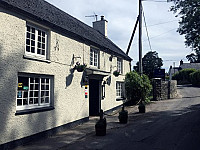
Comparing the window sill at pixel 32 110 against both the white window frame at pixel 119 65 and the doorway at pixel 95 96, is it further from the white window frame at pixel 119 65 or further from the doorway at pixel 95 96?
the white window frame at pixel 119 65

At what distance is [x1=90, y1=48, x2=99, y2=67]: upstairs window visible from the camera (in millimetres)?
13227

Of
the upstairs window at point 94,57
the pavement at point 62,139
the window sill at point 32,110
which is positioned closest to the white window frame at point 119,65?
the upstairs window at point 94,57

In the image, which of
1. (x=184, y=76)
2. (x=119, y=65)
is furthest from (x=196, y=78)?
(x=119, y=65)

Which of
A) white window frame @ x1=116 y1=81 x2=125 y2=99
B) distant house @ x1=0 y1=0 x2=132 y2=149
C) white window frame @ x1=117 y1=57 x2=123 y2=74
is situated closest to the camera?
distant house @ x1=0 y1=0 x2=132 y2=149

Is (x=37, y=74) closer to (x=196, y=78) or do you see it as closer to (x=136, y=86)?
(x=136, y=86)

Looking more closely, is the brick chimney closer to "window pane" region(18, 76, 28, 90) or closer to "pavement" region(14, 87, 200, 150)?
"pavement" region(14, 87, 200, 150)

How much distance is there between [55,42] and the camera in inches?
360

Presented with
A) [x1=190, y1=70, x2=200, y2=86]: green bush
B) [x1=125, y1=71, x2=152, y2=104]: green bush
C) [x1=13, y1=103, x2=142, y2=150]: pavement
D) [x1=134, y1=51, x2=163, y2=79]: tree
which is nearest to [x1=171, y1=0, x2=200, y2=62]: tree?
[x1=125, y1=71, x2=152, y2=104]: green bush

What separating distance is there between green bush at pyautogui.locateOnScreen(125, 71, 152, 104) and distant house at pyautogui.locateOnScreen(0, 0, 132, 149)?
17.5ft

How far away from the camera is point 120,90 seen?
58.9 feet

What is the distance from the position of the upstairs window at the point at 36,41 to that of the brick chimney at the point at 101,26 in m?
11.7

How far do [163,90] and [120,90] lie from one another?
21.3 feet

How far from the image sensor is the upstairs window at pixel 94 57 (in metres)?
13.2

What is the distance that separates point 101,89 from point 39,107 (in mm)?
6208
